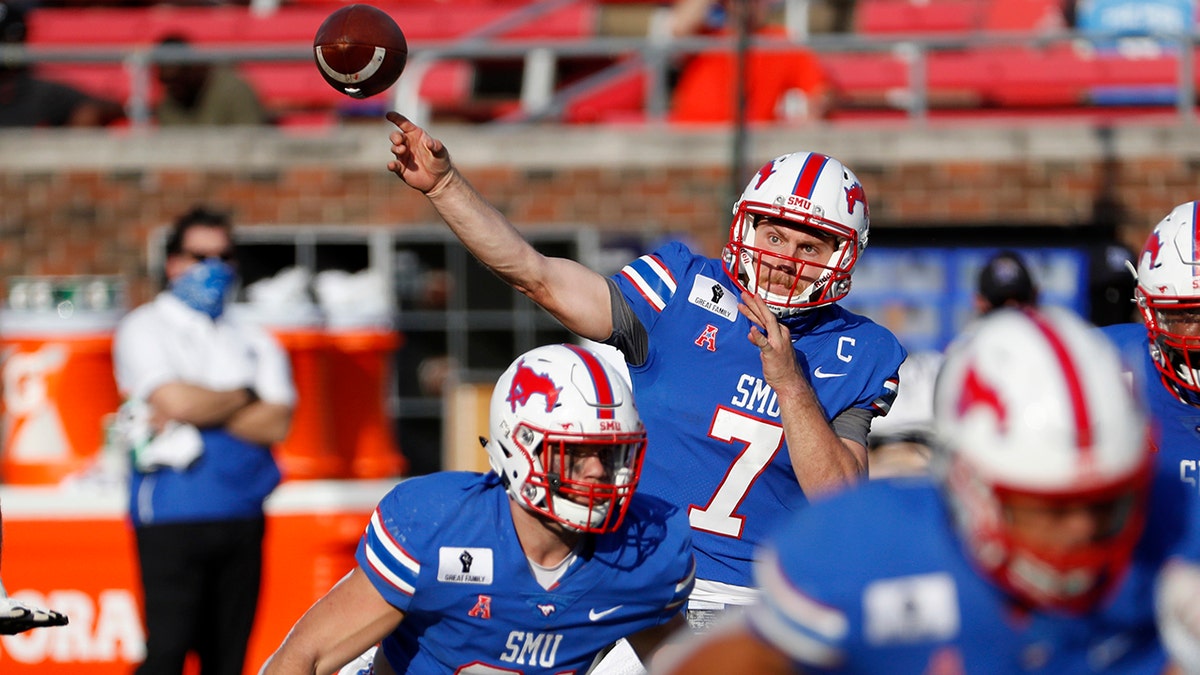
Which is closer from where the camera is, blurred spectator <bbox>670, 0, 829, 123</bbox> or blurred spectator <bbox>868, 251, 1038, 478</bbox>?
blurred spectator <bbox>868, 251, 1038, 478</bbox>

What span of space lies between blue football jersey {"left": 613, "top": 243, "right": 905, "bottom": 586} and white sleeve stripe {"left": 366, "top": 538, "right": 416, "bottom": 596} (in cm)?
84

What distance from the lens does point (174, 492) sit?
5570mm

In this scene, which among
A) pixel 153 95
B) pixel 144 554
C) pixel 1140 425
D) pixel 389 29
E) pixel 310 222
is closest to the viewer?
pixel 1140 425

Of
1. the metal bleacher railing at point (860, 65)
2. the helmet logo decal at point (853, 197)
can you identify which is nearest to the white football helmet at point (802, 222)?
the helmet logo decal at point (853, 197)

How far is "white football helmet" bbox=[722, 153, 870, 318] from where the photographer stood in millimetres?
3838

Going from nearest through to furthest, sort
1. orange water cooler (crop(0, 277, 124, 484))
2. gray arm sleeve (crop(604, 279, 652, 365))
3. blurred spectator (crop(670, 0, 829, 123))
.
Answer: gray arm sleeve (crop(604, 279, 652, 365))
orange water cooler (crop(0, 277, 124, 484))
blurred spectator (crop(670, 0, 829, 123))

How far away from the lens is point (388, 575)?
3.21 meters

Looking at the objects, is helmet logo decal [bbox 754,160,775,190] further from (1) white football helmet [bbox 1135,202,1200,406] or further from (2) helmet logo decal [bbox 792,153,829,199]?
(1) white football helmet [bbox 1135,202,1200,406]

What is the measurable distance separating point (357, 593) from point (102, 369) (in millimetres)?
4270

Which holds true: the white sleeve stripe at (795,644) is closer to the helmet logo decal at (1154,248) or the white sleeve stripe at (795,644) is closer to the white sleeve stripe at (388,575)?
the white sleeve stripe at (388,575)

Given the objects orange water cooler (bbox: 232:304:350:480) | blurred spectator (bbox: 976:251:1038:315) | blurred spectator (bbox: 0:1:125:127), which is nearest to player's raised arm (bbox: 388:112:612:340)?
blurred spectator (bbox: 976:251:1038:315)

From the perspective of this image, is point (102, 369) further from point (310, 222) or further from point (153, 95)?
point (153, 95)

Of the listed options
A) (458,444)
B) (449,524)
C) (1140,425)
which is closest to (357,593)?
(449,524)

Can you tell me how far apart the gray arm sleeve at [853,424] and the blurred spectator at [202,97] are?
6392mm
